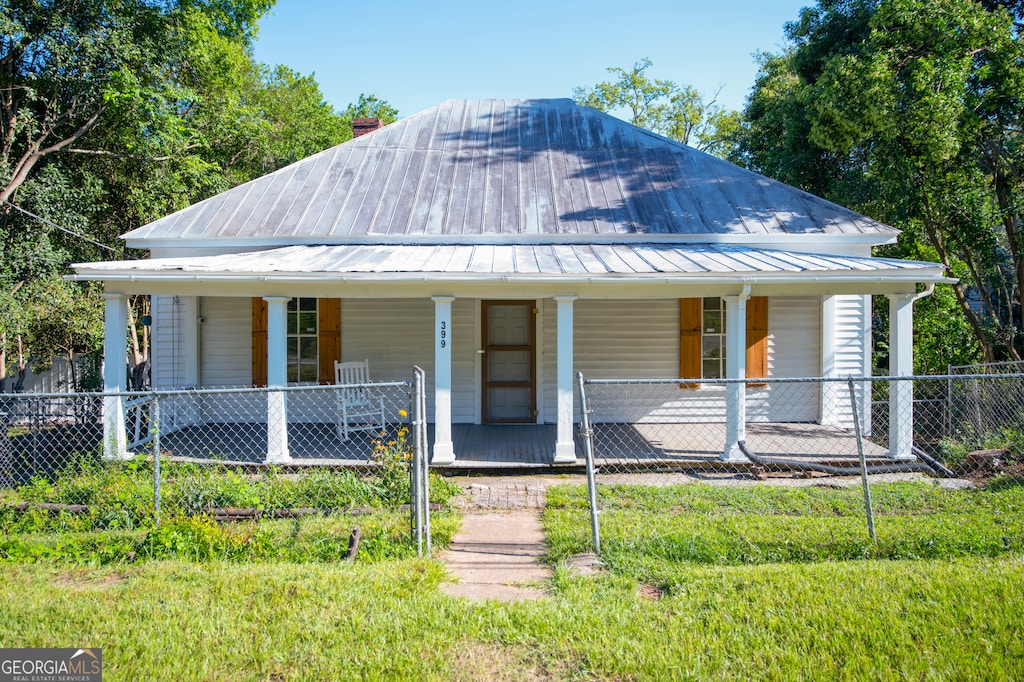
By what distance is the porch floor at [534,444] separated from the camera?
8.34 metres

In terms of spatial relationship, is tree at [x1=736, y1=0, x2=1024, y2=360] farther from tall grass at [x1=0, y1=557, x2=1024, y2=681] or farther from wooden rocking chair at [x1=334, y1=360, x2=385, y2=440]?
wooden rocking chair at [x1=334, y1=360, x2=385, y2=440]

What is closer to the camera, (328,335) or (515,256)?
(515,256)

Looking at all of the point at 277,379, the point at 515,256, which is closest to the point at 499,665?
the point at 277,379

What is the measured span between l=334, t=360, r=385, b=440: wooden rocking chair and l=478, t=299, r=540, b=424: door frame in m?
1.72

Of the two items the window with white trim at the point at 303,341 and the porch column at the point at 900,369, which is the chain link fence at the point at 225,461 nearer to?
the window with white trim at the point at 303,341

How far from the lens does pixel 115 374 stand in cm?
815

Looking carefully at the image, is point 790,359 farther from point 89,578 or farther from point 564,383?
point 89,578

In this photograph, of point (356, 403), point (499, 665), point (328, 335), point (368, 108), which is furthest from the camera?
point (368, 108)

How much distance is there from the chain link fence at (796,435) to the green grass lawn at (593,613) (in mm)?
899

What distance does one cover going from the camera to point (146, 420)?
33.4 ft

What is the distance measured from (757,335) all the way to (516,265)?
4.75m

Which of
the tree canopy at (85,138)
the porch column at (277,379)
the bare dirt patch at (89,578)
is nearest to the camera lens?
the bare dirt patch at (89,578)

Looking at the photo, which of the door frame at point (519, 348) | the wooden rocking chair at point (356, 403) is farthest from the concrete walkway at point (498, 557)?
the door frame at point (519, 348)

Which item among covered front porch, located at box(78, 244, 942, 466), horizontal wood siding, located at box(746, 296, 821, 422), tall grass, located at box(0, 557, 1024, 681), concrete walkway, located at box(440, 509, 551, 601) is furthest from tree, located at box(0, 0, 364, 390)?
horizontal wood siding, located at box(746, 296, 821, 422)
